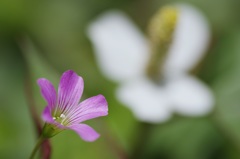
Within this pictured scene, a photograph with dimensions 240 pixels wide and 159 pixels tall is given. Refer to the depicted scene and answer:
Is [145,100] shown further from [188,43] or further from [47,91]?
[47,91]

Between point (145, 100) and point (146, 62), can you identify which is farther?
point (146, 62)

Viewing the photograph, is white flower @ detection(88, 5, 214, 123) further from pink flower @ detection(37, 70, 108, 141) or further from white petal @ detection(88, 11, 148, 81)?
pink flower @ detection(37, 70, 108, 141)

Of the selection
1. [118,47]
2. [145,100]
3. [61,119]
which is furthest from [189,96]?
[61,119]

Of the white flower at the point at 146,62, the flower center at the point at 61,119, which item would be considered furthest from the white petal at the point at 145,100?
the flower center at the point at 61,119

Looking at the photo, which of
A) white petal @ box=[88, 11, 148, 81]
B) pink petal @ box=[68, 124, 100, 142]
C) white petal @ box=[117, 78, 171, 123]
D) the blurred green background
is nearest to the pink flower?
pink petal @ box=[68, 124, 100, 142]

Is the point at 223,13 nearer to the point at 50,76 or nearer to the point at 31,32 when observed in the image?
the point at 31,32

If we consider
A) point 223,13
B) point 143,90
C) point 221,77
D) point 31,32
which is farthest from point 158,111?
point 223,13
